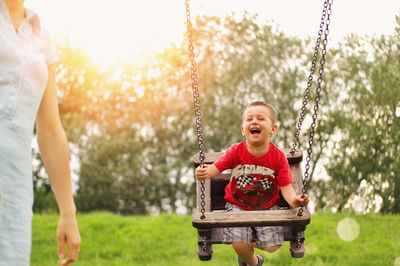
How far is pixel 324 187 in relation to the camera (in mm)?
13047

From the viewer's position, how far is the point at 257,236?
394cm

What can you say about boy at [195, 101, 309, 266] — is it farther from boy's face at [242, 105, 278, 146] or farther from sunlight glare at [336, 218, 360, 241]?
sunlight glare at [336, 218, 360, 241]

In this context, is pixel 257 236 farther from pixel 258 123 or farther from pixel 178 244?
pixel 178 244

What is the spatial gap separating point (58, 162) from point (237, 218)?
1874mm

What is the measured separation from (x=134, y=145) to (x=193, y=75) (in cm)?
1126

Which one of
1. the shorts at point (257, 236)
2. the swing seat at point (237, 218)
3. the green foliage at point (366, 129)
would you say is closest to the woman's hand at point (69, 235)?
the swing seat at point (237, 218)

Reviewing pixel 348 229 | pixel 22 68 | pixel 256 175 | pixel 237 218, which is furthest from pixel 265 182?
pixel 348 229

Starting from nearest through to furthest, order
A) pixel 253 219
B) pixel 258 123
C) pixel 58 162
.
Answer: pixel 58 162
pixel 253 219
pixel 258 123

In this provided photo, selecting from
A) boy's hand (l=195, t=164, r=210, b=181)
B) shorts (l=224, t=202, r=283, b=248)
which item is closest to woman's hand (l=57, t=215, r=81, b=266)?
boy's hand (l=195, t=164, r=210, b=181)

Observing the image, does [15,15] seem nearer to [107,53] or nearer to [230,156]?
[230,156]

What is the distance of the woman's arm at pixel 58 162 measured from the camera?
1737 millimetres

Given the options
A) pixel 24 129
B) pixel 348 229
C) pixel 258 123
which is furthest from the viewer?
pixel 348 229

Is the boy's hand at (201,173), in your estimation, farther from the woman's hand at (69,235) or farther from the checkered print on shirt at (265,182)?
the woman's hand at (69,235)

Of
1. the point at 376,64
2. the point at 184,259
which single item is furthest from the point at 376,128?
the point at 184,259
